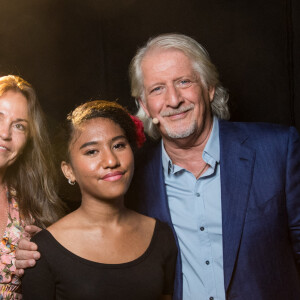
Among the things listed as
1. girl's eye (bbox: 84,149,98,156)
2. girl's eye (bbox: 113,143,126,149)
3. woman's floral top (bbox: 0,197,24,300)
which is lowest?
woman's floral top (bbox: 0,197,24,300)

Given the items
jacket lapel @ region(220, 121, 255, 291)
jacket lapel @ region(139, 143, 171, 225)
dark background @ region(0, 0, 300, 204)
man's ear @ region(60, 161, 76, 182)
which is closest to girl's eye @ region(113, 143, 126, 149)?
man's ear @ region(60, 161, 76, 182)

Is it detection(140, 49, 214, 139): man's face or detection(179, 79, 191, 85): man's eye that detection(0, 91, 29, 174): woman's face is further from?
detection(179, 79, 191, 85): man's eye

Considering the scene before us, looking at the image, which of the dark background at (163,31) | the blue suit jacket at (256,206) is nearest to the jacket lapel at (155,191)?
the blue suit jacket at (256,206)

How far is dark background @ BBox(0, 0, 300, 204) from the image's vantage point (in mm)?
2617

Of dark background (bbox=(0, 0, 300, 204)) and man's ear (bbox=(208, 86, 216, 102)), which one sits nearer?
man's ear (bbox=(208, 86, 216, 102))

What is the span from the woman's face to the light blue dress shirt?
0.68 m

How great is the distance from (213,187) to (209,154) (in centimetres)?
16

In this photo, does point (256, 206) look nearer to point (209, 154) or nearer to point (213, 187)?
point (213, 187)

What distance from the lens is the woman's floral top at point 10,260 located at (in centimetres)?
178

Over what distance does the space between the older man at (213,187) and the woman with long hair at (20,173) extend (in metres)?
0.27

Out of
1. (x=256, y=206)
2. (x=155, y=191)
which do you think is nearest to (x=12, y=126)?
(x=155, y=191)

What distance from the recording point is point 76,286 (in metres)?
1.58

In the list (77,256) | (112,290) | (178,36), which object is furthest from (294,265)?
(178,36)

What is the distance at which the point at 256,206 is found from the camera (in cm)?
185
